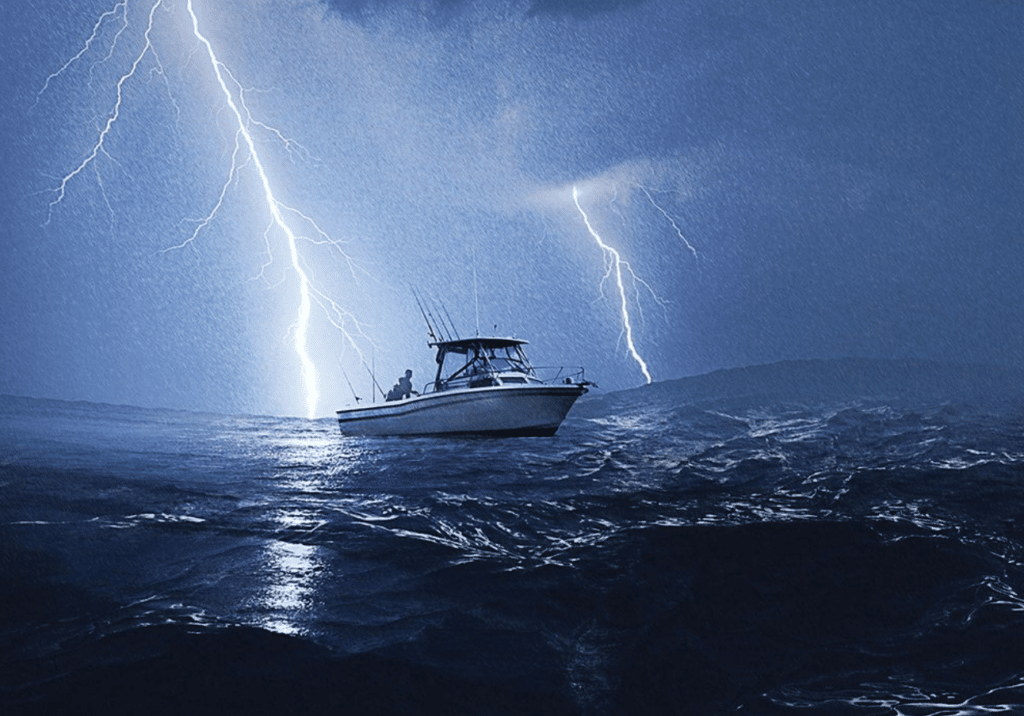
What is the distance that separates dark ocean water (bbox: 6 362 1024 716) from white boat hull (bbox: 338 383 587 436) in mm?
7178

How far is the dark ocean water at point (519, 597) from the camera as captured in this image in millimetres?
2943

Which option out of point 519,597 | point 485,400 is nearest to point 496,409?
point 485,400

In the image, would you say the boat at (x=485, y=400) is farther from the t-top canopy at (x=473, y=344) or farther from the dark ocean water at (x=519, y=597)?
the dark ocean water at (x=519, y=597)

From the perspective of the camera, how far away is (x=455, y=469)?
1157cm

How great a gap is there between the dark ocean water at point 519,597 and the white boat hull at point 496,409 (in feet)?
23.5

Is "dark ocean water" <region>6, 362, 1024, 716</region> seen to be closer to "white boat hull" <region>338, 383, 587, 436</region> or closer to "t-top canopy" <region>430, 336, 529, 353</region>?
"white boat hull" <region>338, 383, 587, 436</region>

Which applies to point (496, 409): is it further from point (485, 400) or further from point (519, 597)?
point (519, 597)

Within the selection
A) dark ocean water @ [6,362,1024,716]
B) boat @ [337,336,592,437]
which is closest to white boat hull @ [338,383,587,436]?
boat @ [337,336,592,437]

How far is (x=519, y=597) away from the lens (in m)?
4.33

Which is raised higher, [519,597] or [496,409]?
[496,409]

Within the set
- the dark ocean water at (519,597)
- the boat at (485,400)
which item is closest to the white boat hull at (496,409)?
the boat at (485,400)

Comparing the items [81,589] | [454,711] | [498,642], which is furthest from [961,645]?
[81,589]

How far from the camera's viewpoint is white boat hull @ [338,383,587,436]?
53.8 ft

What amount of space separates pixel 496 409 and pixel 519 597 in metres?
12.2
